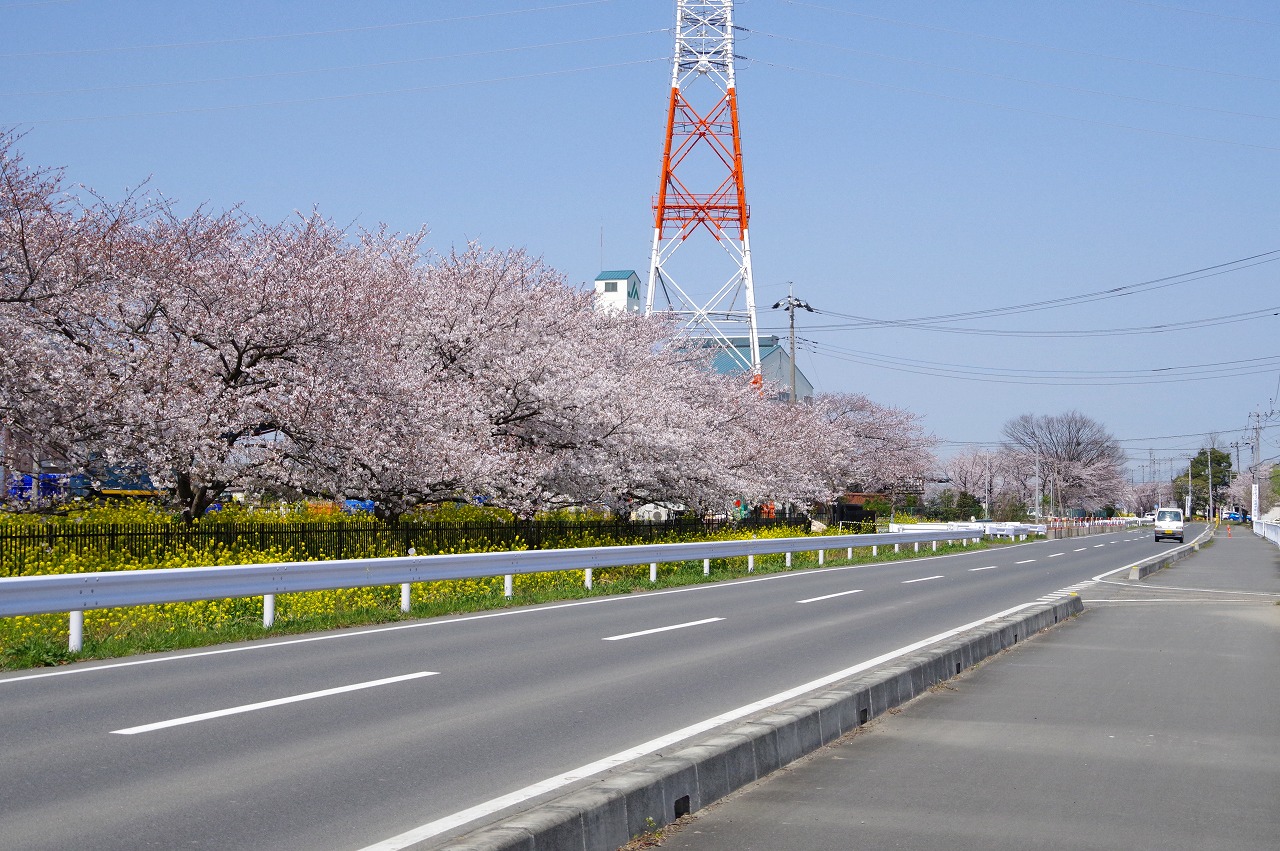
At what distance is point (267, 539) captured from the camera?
2017 centimetres

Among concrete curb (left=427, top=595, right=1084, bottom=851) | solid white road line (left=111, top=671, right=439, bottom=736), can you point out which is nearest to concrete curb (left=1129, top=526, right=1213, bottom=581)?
concrete curb (left=427, top=595, right=1084, bottom=851)

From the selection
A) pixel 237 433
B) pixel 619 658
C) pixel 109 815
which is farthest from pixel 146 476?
pixel 109 815

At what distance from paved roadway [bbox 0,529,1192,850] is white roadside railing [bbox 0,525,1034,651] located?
2.93ft

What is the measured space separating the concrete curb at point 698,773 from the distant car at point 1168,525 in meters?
59.3

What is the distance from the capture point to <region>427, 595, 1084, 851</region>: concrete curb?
4.55m

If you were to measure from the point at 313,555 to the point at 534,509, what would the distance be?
735 cm

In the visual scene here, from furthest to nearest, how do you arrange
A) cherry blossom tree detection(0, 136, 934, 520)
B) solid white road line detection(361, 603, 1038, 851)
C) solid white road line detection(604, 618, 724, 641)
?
cherry blossom tree detection(0, 136, 934, 520), solid white road line detection(604, 618, 724, 641), solid white road line detection(361, 603, 1038, 851)

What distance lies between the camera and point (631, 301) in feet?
328

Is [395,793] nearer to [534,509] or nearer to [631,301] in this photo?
[534,509]

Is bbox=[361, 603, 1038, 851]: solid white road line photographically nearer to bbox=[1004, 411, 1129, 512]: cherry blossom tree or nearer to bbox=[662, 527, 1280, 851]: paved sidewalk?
bbox=[662, 527, 1280, 851]: paved sidewalk

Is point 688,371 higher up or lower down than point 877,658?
higher up

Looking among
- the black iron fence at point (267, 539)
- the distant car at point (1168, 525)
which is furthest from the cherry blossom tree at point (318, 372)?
the distant car at point (1168, 525)

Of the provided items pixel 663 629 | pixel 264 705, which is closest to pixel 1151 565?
pixel 663 629

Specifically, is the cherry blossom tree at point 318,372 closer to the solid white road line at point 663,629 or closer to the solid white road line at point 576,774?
the solid white road line at point 663,629
